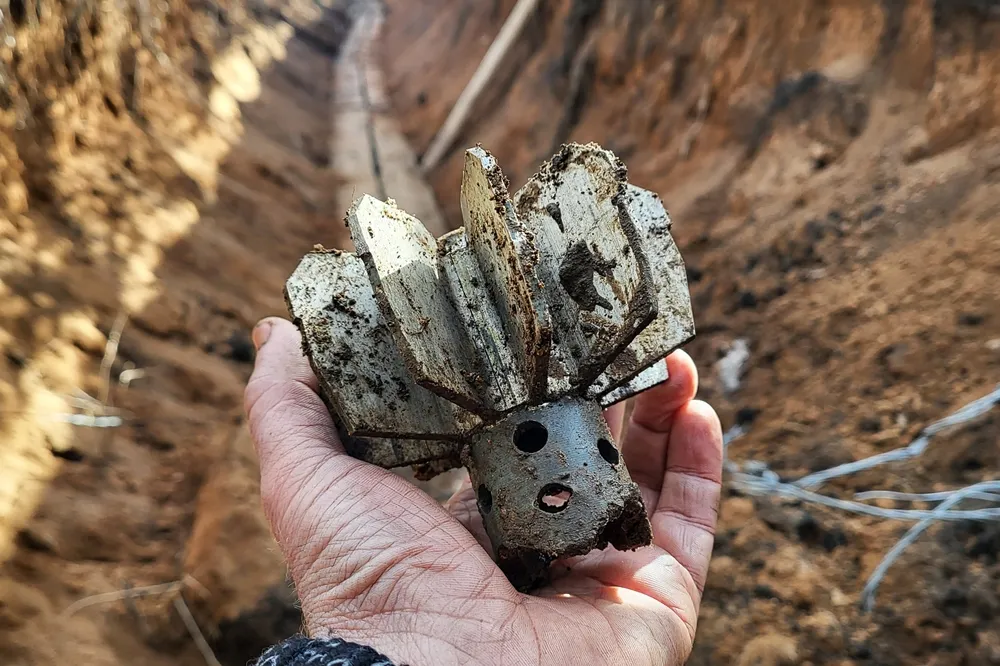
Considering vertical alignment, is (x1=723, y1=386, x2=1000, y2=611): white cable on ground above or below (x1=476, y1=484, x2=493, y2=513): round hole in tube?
below

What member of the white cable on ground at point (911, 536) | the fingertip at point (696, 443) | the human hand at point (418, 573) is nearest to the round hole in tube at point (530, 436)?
the human hand at point (418, 573)

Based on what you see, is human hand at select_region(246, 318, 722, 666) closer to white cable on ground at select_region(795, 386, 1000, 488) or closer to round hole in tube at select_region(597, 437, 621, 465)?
round hole in tube at select_region(597, 437, 621, 465)

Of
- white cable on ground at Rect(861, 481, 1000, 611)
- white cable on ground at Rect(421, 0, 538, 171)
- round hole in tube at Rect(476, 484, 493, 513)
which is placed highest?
white cable on ground at Rect(421, 0, 538, 171)

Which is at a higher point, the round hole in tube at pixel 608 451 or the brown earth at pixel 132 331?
the brown earth at pixel 132 331

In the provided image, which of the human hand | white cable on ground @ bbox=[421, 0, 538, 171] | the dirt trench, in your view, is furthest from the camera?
white cable on ground @ bbox=[421, 0, 538, 171]

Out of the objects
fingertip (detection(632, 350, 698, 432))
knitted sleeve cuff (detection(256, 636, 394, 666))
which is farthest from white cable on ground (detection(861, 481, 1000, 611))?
knitted sleeve cuff (detection(256, 636, 394, 666))

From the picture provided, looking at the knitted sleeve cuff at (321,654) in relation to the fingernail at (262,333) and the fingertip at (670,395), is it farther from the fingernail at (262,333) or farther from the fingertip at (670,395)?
the fingertip at (670,395)

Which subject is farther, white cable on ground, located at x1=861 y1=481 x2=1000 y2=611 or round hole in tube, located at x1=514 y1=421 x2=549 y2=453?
white cable on ground, located at x1=861 y1=481 x2=1000 y2=611
